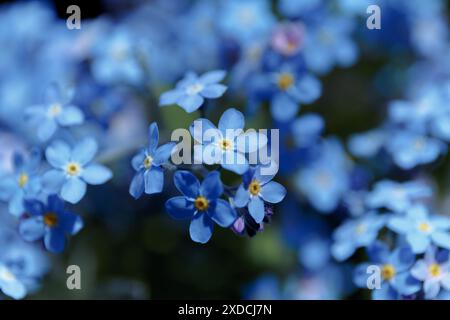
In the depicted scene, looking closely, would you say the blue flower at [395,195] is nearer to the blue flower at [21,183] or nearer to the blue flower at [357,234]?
the blue flower at [357,234]

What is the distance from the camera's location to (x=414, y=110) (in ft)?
8.00

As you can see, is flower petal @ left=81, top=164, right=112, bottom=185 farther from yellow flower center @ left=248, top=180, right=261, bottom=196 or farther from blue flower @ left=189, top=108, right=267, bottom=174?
yellow flower center @ left=248, top=180, right=261, bottom=196

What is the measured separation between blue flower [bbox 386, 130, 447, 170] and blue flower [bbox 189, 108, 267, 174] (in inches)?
26.8

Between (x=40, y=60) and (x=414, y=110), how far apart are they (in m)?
1.45

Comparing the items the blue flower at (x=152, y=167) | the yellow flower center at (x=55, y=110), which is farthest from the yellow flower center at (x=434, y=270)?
the yellow flower center at (x=55, y=110)

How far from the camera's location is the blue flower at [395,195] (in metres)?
2.12

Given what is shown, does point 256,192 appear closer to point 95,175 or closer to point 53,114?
point 95,175

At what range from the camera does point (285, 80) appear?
2365 mm

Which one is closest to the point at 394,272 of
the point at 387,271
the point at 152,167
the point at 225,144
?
the point at 387,271

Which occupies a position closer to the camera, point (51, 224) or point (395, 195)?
point (51, 224)

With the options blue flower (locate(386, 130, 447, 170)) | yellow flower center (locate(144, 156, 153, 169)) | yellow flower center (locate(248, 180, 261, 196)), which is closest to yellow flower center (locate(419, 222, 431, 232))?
blue flower (locate(386, 130, 447, 170))

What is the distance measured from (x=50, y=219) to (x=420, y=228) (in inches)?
36.6


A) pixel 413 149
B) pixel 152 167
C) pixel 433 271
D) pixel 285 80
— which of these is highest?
pixel 285 80

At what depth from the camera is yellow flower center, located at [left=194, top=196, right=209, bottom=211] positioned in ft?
5.76
